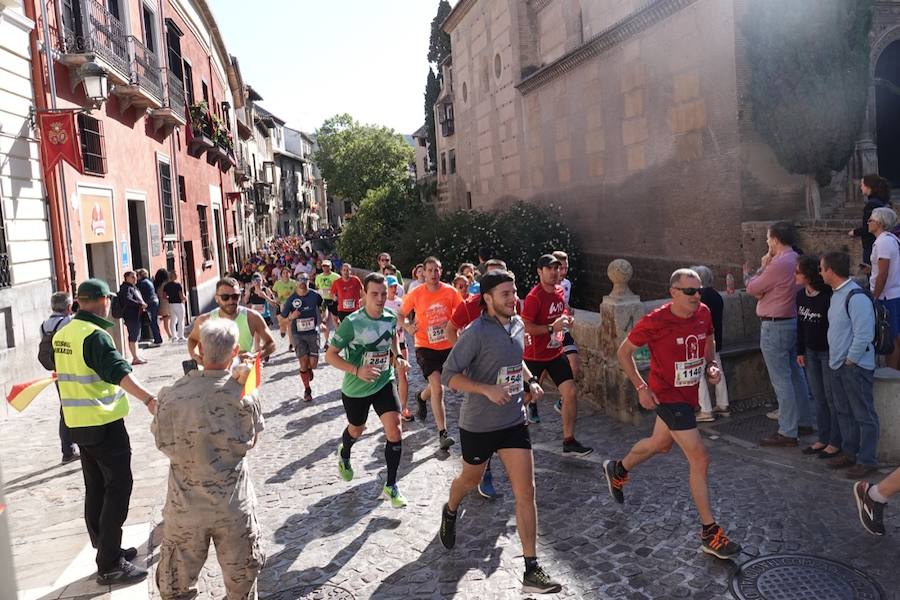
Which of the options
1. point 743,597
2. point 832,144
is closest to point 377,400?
point 743,597

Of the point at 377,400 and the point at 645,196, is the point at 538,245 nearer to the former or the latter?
the point at 645,196

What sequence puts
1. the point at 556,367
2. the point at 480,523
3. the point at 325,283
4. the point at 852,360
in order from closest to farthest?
the point at 480,523
the point at 852,360
the point at 556,367
the point at 325,283

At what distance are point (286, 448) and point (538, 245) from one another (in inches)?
483

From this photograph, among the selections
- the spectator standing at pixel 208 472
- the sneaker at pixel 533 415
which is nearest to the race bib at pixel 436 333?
the sneaker at pixel 533 415

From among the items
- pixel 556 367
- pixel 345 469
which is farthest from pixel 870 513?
pixel 345 469

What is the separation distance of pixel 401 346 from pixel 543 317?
145 inches

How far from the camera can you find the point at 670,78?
47.7ft

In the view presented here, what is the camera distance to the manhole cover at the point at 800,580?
404 cm

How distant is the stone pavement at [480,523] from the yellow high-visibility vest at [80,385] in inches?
41.8

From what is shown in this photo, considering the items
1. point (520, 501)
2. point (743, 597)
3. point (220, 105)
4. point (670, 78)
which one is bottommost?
point (743, 597)

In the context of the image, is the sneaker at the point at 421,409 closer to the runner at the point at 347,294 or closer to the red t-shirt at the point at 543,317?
the red t-shirt at the point at 543,317

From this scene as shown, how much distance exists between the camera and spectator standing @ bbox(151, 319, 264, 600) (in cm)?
343

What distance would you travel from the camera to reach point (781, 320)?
656 cm

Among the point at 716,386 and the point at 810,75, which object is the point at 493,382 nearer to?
the point at 716,386
